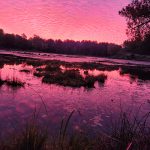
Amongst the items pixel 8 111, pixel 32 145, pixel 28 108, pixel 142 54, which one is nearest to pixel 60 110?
pixel 28 108

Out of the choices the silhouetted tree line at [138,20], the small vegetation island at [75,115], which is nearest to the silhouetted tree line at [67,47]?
the small vegetation island at [75,115]

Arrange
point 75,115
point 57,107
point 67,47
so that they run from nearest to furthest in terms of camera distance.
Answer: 1. point 75,115
2. point 57,107
3. point 67,47

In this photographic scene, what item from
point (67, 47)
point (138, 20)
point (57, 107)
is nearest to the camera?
point (57, 107)

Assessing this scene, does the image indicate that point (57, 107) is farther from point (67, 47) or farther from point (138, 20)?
point (67, 47)

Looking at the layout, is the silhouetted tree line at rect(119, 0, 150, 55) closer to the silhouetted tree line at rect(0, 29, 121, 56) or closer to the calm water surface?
the calm water surface

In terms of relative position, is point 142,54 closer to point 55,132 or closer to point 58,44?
point 58,44

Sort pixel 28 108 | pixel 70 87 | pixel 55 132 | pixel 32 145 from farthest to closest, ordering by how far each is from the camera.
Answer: pixel 70 87, pixel 28 108, pixel 55 132, pixel 32 145

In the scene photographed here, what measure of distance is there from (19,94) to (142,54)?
12018 centimetres

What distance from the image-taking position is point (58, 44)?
7170 inches

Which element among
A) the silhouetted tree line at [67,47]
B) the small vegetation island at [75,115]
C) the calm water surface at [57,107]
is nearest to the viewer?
the small vegetation island at [75,115]

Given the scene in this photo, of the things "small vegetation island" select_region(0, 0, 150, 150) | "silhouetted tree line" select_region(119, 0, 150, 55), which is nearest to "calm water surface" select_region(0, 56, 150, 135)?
"small vegetation island" select_region(0, 0, 150, 150)

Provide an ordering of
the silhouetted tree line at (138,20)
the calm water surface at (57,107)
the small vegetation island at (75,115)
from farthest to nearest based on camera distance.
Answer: the silhouetted tree line at (138,20) < the calm water surface at (57,107) < the small vegetation island at (75,115)

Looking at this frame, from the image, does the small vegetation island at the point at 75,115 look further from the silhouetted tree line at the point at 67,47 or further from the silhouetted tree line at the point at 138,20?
the silhouetted tree line at the point at 67,47

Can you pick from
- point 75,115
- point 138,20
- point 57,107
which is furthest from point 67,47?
point 75,115
